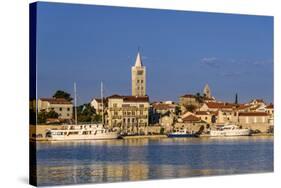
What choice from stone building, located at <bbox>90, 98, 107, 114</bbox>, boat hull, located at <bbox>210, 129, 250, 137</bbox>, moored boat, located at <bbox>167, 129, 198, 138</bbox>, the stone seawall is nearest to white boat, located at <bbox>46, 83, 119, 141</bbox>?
stone building, located at <bbox>90, 98, 107, 114</bbox>

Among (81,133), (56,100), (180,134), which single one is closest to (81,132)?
(81,133)

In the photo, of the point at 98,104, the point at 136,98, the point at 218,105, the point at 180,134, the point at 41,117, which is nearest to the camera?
the point at 41,117

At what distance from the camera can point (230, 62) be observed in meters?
15.6

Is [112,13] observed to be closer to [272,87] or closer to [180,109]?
[180,109]

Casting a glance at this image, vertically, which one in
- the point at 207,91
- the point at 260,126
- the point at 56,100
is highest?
the point at 207,91

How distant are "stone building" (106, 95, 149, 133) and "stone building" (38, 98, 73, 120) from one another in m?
0.74

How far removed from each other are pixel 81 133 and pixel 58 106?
0.66 m

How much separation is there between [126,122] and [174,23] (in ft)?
6.47

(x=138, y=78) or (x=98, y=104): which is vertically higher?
(x=138, y=78)

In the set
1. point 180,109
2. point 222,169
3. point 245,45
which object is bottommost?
point 222,169

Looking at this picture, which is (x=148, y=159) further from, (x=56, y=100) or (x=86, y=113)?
(x=56, y=100)

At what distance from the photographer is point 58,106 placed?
13.8 m

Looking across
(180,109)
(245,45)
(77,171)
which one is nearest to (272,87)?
(245,45)

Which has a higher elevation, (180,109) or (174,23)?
(174,23)
